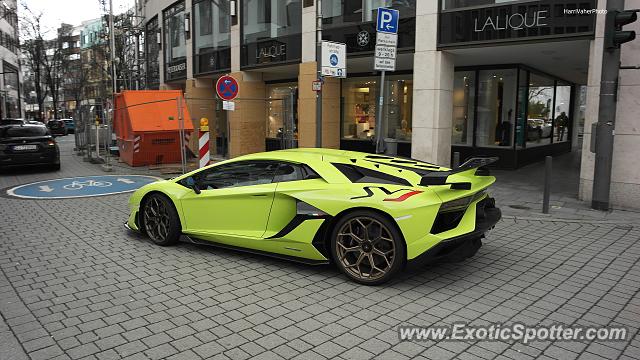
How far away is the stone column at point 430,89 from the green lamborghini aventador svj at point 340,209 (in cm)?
659

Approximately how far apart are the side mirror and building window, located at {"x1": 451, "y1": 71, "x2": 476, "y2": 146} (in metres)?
11.1

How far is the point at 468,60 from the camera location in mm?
13742

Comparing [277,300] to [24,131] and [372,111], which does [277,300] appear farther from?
[372,111]

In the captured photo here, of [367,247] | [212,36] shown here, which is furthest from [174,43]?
[367,247]

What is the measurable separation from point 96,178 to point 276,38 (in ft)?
24.2

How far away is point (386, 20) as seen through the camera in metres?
8.21

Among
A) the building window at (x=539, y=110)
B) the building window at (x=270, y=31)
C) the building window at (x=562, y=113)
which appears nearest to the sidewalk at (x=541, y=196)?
the building window at (x=539, y=110)

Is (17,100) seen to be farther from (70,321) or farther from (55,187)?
(70,321)

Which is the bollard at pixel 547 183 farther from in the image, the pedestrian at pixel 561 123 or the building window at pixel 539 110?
the pedestrian at pixel 561 123

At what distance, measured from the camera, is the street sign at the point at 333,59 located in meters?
9.84

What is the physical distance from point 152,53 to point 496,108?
20.9m

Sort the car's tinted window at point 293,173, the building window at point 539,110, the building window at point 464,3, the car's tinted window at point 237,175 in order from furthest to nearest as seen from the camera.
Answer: the building window at point 539,110 < the building window at point 464,3 < the car's tinted window at point 237,175 < the car's tinted window at point 293,173

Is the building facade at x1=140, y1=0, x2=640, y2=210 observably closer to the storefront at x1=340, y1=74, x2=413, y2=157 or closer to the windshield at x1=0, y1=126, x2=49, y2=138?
the storefront at x1=340, y1=74, x2=413, y2=157

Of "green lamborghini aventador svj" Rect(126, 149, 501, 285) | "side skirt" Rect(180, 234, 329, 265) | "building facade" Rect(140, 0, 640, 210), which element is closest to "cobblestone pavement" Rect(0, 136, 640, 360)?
"side skirt" Rect(180, 234, 329, 265)
